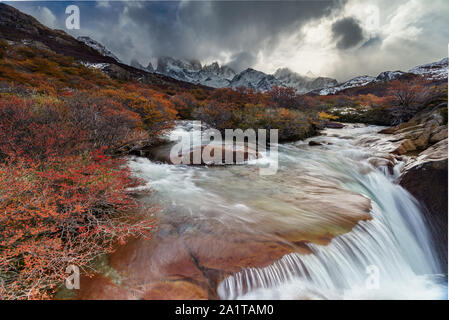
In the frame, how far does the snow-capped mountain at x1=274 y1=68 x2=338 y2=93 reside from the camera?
12000 centimetres

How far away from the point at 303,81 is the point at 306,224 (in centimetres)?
15543

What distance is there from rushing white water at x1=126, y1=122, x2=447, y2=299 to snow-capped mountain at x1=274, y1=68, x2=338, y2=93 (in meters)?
114

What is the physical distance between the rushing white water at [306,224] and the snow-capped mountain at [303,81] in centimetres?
11355

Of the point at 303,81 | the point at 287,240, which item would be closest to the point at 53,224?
the point at 287,240

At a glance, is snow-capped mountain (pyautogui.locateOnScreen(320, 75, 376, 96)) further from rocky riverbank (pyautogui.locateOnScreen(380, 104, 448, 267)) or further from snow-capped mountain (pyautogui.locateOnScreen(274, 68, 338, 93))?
rocky riverbank (pyautogui.locateOnScreen(380, 104, 448, 267))

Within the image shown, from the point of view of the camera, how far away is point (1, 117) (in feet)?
16.4

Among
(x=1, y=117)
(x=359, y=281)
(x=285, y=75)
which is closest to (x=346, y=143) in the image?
(x=359, y=281)

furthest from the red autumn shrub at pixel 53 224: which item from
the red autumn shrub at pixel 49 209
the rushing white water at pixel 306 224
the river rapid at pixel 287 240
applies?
the rushing white water at pixel 306 224

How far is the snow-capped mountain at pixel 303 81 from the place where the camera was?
12000cm

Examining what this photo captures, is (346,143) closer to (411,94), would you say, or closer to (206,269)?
(411,94)

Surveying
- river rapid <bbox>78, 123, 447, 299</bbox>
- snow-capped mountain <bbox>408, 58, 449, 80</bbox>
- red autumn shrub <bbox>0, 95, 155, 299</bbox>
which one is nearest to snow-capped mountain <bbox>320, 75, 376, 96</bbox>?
snow-capped mountain <bbox>408, 58, 449, 80</bbox>

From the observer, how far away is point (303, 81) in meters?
135
